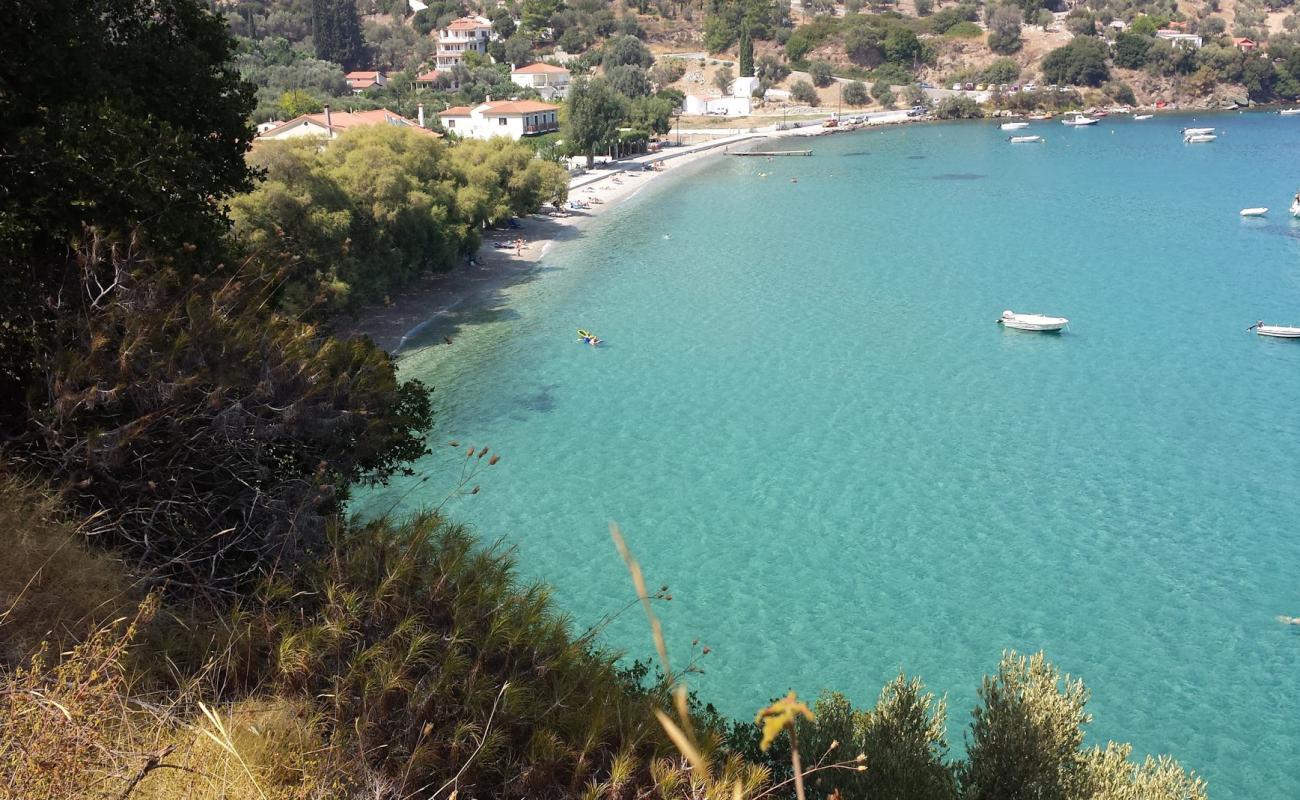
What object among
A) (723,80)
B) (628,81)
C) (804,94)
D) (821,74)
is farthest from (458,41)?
(821,74)

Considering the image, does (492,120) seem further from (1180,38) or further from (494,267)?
(1180,38)

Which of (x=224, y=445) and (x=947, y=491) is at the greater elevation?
(x=224, y=445)

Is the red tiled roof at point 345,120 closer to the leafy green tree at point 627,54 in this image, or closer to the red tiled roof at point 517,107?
the red tiled roof at point 517,107

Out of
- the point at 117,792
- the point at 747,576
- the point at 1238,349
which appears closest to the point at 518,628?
the point at 117,792

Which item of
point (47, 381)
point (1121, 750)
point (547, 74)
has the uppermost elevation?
point (547, 74)

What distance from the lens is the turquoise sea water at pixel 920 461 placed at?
1875cm

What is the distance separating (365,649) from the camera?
7234mm

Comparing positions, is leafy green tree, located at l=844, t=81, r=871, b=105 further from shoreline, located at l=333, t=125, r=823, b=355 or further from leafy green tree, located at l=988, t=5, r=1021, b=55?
shoreline, located at l=333, t=125, r=823, b=355

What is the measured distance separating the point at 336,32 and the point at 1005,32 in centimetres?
10917

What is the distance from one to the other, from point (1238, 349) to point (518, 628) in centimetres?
3966

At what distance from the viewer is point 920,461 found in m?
27.5

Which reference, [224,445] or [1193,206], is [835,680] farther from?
[1193,206]

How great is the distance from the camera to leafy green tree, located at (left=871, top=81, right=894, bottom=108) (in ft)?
476

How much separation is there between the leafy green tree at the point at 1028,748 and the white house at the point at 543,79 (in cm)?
12325
